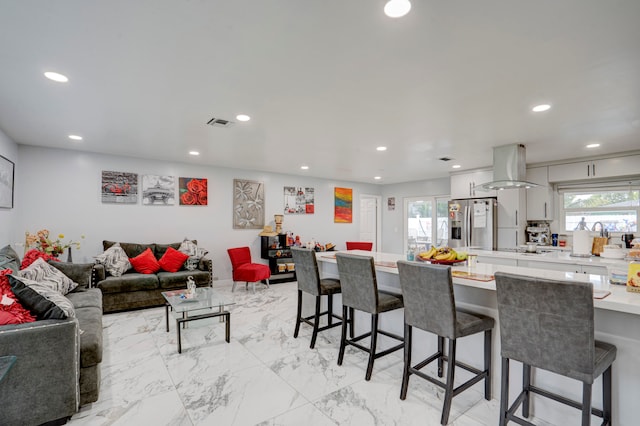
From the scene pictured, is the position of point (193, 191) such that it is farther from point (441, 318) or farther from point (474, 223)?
point (474, 223)

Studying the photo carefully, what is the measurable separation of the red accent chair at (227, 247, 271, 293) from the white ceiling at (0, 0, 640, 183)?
95.8 inches

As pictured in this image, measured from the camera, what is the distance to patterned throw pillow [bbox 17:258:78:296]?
10.3 feet

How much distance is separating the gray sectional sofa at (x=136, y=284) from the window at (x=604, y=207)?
6180 millimetres

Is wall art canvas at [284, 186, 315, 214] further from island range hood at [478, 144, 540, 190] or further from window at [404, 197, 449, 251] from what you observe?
island range hood at [478, 144, 540, 190]

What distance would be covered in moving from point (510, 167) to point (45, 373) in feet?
16.6

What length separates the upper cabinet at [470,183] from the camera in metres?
5.92

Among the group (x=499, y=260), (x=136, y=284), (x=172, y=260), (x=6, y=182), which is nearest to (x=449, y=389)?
(x=499, y=260)

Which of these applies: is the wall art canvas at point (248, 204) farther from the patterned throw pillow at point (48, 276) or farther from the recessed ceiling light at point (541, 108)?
the recessed ceiling light at point (541, 108)

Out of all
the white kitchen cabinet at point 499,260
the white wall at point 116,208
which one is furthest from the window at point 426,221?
the white wall at point 116,208

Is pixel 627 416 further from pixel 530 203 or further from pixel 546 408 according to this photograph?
pixel 530 203

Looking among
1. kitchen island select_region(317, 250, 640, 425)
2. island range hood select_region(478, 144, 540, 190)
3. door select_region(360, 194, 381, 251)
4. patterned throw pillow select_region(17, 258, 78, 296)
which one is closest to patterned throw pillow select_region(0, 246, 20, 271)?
patterned throw pillow select_region(17, 258, 78, 296)

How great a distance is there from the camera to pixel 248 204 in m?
6.57

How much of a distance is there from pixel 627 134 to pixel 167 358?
18.4 feet

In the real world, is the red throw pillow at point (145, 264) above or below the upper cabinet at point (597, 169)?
below
